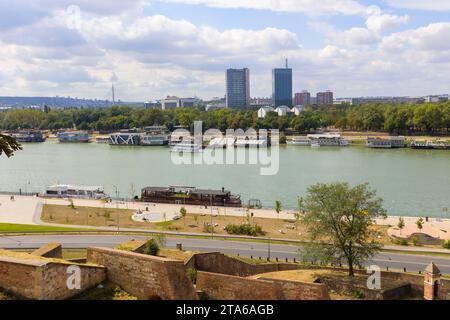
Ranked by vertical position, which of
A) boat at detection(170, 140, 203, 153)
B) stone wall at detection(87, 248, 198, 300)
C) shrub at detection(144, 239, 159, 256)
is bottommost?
boat at detection(170, 140, 203, 153)

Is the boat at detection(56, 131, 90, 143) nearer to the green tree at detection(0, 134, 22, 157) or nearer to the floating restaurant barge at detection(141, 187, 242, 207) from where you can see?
the floating restaurant barge at detection(141, 187, 242, 207)

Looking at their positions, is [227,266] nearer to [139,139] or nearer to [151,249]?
[151,249]

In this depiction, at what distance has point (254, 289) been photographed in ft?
42.7

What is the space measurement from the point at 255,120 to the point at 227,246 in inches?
3579

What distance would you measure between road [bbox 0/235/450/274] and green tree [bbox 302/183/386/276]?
3476 millimetres

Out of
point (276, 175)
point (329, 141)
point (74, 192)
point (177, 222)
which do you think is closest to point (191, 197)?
point (177, 222)

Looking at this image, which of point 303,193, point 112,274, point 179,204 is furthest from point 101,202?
point 112,274

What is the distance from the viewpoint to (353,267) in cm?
2094

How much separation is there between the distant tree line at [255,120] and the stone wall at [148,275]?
314ft

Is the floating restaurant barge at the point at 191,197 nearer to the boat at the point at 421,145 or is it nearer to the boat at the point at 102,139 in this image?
the boat at the point at 421,145

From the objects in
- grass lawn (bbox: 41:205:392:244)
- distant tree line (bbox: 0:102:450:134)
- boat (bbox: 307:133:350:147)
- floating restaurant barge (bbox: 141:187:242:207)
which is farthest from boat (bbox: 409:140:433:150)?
grass lawn (bbox: 41:205:392:244)

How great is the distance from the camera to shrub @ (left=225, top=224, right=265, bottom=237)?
3102 cm

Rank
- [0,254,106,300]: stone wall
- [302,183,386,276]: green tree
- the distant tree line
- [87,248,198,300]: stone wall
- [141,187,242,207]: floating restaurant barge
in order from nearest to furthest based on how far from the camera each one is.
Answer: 1. [0,254,106,300]: stone wall
2. [87,248,198,300]: stone wall
3. [302,183,386,276]: green tree
4. [141,187,242,207]: floating restaurant barge
5. the distant tree line
